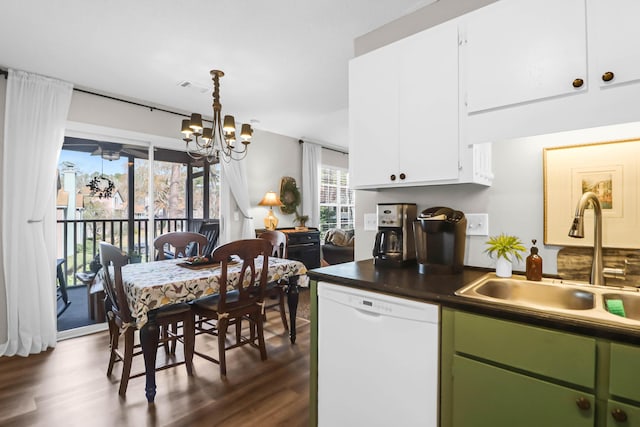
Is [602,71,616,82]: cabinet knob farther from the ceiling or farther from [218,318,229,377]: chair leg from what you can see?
[218,318,229,377]: chair leg

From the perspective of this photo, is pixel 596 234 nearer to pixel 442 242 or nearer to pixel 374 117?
pixel 442 242

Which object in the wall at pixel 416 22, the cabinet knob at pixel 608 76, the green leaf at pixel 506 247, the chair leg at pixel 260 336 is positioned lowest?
the chair leg at pixel 260 336

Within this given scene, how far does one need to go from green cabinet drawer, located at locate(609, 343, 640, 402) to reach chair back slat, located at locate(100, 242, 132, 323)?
89.1 inches

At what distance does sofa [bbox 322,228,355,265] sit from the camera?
5.01 metres

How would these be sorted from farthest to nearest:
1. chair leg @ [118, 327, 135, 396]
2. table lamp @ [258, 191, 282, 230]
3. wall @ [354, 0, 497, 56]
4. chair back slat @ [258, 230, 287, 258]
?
table lamp @ [258, 191, 282, 230]
chair back slat @ [258, 230, 287, 258]
chair leg @ [118, 327, 135, 396]
wall @ [354, 0, 497, 56]

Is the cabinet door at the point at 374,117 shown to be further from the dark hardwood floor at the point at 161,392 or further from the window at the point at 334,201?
the window at the point at 334,201

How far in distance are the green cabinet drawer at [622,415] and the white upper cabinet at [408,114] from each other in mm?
950

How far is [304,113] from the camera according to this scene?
13.9 ft

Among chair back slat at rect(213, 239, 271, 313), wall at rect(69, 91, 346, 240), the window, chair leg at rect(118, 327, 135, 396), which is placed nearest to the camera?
chair leg at rect(118, 327, 135, 396)

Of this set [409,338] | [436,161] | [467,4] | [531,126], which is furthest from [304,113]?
[409,338]

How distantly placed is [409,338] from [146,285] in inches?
64.7

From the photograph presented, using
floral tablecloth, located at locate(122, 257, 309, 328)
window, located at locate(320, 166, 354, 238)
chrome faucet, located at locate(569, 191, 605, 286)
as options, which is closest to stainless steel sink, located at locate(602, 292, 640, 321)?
chrome faucet, located at locate(569, 191, 605, 286)

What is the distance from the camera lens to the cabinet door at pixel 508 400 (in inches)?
38.1

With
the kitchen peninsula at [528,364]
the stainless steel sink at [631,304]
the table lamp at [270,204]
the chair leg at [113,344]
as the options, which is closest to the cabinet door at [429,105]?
the kitchen peninsula at [528,364]
